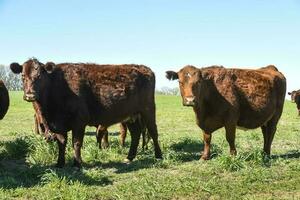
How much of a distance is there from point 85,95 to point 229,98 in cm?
328

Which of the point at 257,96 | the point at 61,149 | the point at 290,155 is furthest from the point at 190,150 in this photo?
the point at 61,149

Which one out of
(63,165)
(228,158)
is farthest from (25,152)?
(228,158)

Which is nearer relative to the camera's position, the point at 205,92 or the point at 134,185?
the point at 134,185

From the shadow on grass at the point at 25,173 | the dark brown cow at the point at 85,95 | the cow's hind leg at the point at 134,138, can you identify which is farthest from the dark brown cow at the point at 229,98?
the shadow on grass at the point at 25,173

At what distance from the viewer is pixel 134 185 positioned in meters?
8.20

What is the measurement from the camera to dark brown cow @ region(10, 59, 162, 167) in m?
10.1

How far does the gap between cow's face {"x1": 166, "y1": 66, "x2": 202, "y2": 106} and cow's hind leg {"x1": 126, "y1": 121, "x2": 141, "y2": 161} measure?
1.80 meters

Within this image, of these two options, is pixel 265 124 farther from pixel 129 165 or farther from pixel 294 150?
pixel 129 165

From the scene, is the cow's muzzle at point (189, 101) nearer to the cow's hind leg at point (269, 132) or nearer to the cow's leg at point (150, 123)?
the cow's leg at point (150, 123)

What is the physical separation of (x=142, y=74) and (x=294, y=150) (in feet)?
15.3

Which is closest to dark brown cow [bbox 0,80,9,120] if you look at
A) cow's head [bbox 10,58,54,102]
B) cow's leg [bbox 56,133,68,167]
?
cow's head [bbox 10,58,54,102]

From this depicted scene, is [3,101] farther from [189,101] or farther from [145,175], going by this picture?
[145,175]

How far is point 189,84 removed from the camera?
10.5 metres

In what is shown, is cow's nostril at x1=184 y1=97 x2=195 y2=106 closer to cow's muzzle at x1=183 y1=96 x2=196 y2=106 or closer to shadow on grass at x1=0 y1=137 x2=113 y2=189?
cow's muzzle at x1=183 y1=96 x2=196 y2=106
